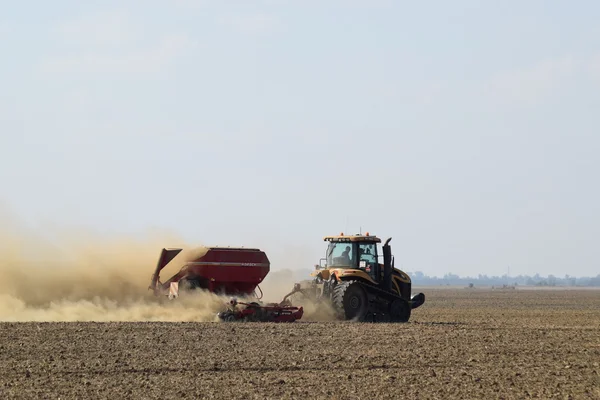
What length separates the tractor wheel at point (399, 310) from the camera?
3123 cm

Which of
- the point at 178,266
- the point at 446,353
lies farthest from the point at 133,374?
the point at 178,266

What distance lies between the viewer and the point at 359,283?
30297mm

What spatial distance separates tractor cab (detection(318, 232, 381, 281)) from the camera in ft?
100

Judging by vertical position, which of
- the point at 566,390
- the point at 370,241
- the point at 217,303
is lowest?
the point at 566,390

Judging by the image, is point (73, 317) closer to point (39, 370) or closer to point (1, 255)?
point (1, 255)

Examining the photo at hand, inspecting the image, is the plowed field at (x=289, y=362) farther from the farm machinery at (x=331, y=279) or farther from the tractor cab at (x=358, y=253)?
the tractor cab at (x=358, y=253)

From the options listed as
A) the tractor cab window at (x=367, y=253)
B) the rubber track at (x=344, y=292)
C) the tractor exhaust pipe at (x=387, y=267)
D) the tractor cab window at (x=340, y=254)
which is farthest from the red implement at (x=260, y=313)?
the tractor exhaust pipe at (x=387, y=267)

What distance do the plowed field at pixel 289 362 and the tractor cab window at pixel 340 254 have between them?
4182 millimetres

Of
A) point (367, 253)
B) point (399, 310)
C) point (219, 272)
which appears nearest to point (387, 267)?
point (367, 253)

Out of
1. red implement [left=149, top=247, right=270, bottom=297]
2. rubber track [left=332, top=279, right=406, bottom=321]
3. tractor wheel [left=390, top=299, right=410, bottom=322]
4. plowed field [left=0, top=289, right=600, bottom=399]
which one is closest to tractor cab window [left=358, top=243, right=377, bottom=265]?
rubber track [left=332, top=279, right=406, bottom=321]

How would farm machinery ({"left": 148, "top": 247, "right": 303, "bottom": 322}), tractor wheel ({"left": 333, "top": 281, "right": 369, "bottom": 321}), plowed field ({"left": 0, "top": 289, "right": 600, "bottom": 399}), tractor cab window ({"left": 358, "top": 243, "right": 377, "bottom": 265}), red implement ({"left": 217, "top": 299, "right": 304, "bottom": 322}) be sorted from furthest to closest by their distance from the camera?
1. tractor cab window ({"left": 358, "top": 243, "right": 377, "bottom": 265})
2. tractor wheel ({"left": 333, "top": 281, "right": 369, "bottom": 321})
3. farm machinery ({"left": 148, "top": 247, "right": 303, "bottom": 322})
4. red implement ({"left": 217, "top": 299, "right": 304, "bottom": 322})
5. plowed field ({"left": 0, "top": 289, "right": 600, "bottom": 399})

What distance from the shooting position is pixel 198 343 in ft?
71.5

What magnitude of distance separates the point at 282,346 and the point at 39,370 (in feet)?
20.6

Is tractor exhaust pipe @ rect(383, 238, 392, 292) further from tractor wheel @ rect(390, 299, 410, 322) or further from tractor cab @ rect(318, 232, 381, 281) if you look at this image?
tractor wheel @ rect(390, 299, 410, 322)
